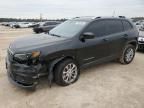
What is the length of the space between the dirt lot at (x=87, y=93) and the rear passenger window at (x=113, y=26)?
1329 millimetres

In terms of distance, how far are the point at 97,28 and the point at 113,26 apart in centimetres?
81

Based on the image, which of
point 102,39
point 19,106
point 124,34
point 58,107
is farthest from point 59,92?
point 124,34

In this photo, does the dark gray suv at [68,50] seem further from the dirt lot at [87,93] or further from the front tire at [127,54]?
the dirt lot at [87,93]

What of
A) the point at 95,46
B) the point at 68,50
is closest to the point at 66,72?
the point at 68,50

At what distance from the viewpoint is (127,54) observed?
6145 millimetres

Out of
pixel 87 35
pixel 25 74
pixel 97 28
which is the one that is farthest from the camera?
pixel 97 28

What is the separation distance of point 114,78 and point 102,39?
3.86 feet

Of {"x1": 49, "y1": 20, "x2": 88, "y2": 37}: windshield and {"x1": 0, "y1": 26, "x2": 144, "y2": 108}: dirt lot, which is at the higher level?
{"x1": 49, "y1": 20, "x2": 88, "y2": 37}: windshield

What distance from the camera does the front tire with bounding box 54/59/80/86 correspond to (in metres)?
4.14

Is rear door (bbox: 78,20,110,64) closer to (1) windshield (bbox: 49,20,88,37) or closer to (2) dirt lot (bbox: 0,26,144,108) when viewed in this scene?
(1) windshield (bbox: 49,20,88,37)

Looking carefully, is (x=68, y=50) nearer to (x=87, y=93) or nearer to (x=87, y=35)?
(x=87, y=35)

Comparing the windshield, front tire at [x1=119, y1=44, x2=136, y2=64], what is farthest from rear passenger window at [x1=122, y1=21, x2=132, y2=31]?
the windshield

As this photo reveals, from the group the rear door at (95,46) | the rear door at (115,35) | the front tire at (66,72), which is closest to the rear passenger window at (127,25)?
the rear door at (115,35)

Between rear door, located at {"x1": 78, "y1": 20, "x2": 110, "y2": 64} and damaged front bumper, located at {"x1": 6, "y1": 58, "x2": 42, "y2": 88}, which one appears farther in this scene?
rear door, located at {"x1": 78, "y1": 20, "x2": 110, "y2": 64}
